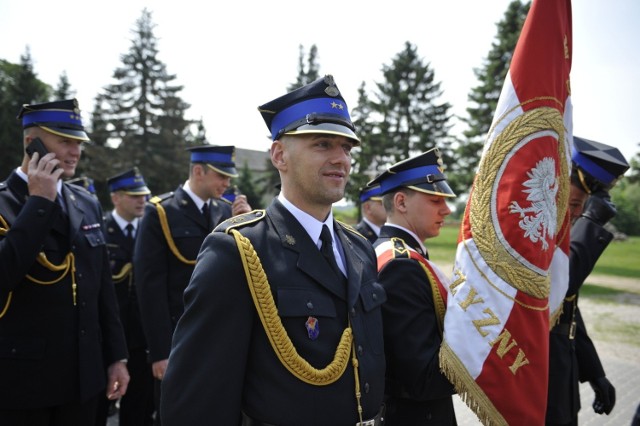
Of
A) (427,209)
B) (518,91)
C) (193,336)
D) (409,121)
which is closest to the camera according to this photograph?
(193,336)

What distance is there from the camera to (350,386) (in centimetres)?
193

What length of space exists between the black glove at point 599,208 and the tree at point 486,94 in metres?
31.1

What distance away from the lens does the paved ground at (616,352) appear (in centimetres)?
538

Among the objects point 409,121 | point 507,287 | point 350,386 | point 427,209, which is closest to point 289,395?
point 350,386

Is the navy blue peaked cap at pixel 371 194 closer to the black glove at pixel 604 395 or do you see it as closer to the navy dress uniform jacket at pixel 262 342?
the black glove at pixel 604 395

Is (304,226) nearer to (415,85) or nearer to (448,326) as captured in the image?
(448,326)

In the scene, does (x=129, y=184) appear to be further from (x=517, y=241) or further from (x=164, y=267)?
(x=517, y=241)

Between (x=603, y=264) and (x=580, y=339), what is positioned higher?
(x=580, y=339)

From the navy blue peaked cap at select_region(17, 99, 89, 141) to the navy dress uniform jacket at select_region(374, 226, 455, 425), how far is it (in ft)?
7.67

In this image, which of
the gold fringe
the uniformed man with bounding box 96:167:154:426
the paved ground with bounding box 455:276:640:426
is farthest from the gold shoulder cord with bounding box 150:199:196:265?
the paved ground with bounding box 455:276:640:426

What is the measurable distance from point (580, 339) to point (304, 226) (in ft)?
9.82

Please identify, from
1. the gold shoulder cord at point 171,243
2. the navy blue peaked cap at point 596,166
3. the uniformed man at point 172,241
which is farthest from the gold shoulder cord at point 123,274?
the navy blue peaked cap at point 596,166

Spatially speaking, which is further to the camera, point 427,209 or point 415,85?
point 415,85

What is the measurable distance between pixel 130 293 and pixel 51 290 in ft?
9.49
